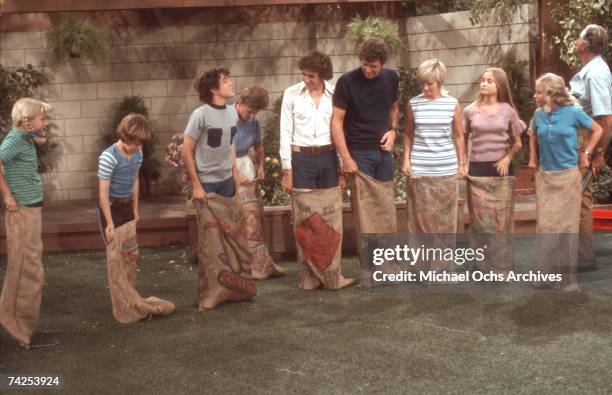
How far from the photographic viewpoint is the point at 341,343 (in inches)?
159

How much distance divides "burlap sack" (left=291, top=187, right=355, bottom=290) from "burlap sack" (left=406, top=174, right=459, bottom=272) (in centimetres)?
45

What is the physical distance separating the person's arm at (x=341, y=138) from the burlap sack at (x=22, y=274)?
67.2 inches

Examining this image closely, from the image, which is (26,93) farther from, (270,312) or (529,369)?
(529,369)

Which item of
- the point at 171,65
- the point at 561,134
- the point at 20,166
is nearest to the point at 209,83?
the point at 20,166

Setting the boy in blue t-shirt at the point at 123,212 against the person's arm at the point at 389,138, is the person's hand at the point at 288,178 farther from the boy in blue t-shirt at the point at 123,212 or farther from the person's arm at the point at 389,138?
the boy in blue t-shirt at the point at 123,212

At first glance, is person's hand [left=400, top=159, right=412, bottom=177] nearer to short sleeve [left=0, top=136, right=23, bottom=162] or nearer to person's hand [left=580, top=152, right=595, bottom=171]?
person's hand [left=580, top=152, right=595, bottom=171]

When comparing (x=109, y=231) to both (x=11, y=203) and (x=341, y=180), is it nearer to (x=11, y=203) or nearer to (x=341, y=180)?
(x=11, y=203)

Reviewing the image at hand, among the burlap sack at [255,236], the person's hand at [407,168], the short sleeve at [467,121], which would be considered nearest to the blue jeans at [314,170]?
the person's hand at [407,168]

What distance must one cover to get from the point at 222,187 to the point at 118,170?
66 centimetres

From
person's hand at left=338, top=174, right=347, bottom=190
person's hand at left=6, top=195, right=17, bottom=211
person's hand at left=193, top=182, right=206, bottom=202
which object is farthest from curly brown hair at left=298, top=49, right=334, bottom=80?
person's hand at left=6, top=195, right=17, bottom=211

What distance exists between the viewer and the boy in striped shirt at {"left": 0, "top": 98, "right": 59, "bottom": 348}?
13.3 feet

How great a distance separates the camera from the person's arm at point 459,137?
5.02m

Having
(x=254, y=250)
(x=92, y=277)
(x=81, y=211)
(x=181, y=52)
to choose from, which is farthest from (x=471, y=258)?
(x=181, y=52)

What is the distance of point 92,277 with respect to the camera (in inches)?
231
